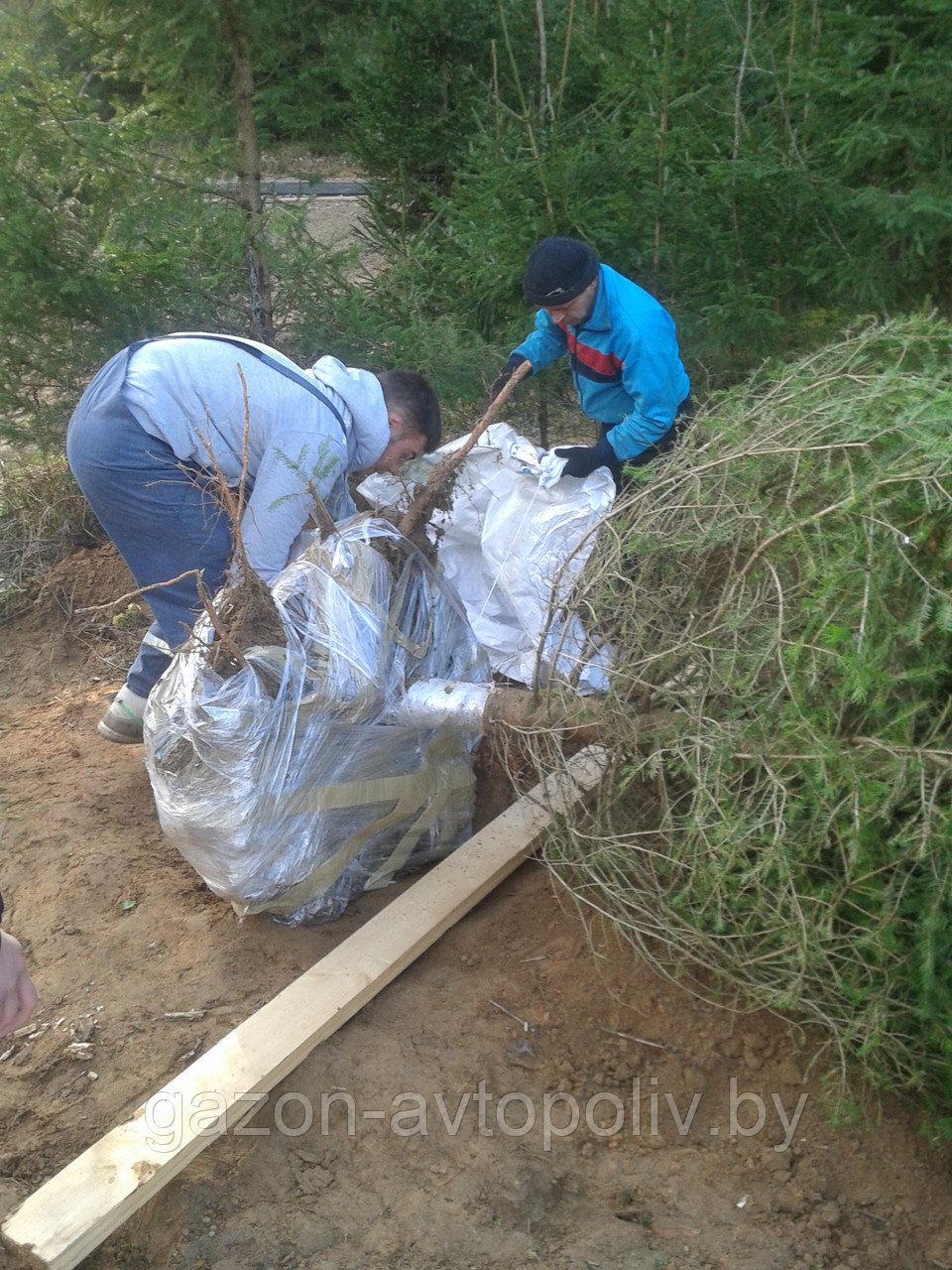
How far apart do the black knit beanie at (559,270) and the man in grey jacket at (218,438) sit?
57 centimetres

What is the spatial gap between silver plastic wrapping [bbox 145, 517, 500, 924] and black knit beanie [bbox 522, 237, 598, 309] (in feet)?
3.24

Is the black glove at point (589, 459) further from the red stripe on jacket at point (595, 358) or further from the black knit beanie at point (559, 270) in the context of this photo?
the black knit beanie at point (559, 270)

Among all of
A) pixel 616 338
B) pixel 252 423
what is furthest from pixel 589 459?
pixel 252 423

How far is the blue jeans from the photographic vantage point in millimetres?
2844

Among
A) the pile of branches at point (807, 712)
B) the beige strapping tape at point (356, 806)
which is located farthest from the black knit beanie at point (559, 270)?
the beige strapping tape at point (356, 806)

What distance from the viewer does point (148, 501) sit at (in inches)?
115

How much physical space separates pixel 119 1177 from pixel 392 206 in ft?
17.8

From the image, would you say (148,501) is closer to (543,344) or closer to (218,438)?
(218,438)

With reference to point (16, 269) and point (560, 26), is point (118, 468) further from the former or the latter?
point (560, 26)

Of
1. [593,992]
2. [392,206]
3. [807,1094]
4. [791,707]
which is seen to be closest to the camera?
[791,707]

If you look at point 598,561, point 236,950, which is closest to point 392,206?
point 598,561

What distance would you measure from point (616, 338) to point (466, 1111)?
2.47 metres

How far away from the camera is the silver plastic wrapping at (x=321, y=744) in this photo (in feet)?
7.98

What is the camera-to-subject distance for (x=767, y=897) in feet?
6.31
